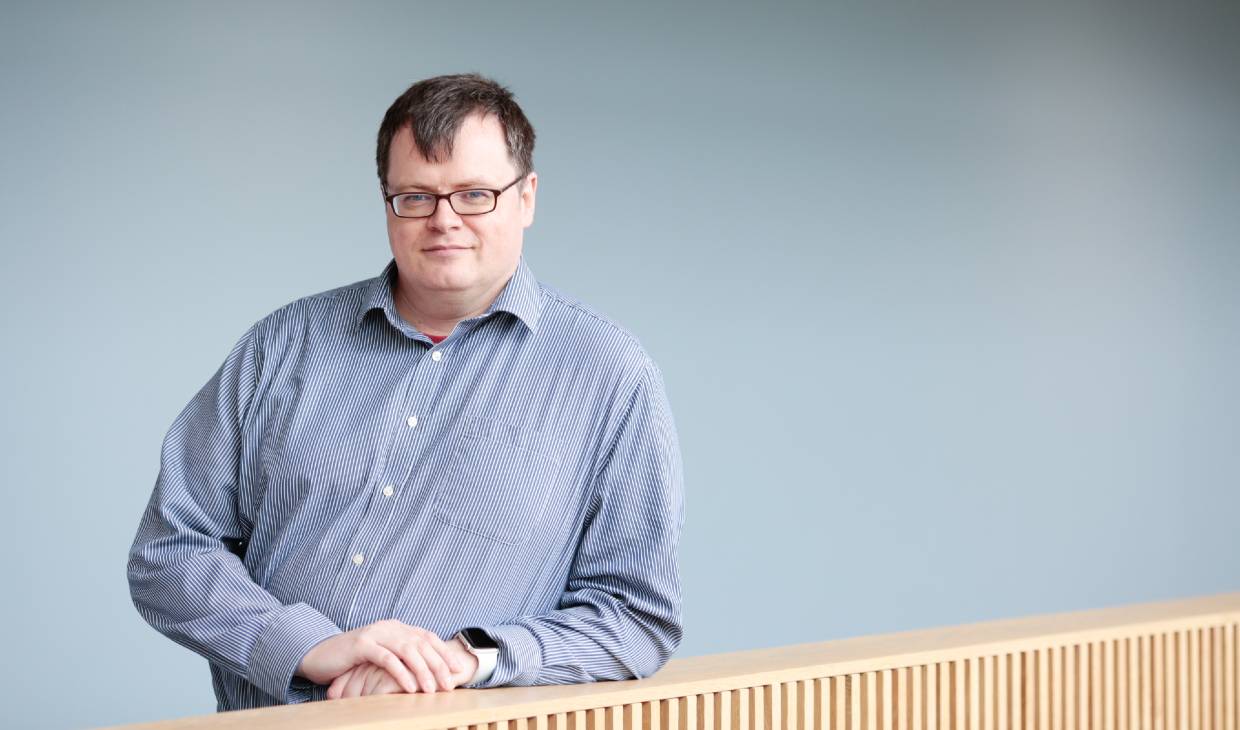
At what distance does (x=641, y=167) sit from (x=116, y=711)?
85.9 inches

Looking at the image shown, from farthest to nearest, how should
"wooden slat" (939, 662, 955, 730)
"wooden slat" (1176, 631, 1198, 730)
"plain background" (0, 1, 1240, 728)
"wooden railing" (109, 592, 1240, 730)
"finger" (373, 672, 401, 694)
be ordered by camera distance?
1. "plain background" (0, 1, 1240, 728)
2. "wooden slat" (1176, 631, 1198, 730)
3. "wooden slat" (939, 662, 955, 730)
4. "finger" (373, 672, 401, 694)
5. "wooden railing" (109, 592, 1240, 730)

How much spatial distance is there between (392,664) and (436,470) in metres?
0.32

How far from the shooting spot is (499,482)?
1943 millimetres

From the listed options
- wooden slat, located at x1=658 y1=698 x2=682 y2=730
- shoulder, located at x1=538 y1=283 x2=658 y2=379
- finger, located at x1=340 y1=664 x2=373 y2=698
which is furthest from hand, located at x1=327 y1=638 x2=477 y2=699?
shoulder, located at x1=538 y1=283 x2=658 y2=379

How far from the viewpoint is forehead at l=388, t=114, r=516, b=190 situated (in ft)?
6.35

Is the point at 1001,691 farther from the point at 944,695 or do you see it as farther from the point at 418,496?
the point at 418,496

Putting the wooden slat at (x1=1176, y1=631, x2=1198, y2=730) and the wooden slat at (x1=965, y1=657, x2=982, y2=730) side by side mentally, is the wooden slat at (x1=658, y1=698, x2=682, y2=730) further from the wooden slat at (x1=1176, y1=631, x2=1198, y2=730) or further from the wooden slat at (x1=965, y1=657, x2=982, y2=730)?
the wooden slat at (x1=1176, y1=631, x2=1198, y2=730)

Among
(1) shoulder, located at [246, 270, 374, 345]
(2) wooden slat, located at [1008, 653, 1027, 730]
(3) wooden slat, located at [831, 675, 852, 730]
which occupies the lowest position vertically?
(2) wooden slat, located at [1008, 653, 1027, 730]

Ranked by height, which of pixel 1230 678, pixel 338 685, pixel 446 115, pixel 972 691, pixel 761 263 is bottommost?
pixel 1230 678

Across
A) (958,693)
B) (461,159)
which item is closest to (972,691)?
(958,693)

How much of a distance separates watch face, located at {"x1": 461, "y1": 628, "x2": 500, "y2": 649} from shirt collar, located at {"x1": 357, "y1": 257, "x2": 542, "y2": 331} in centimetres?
46

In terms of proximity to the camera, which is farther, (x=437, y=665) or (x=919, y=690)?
(x=919, y=690)

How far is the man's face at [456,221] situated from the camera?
194 centimetres

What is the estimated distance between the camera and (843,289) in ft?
15.7
